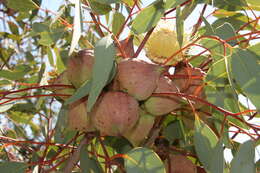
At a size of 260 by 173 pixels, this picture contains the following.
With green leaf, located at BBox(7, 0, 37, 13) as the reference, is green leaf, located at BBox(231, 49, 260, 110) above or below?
below

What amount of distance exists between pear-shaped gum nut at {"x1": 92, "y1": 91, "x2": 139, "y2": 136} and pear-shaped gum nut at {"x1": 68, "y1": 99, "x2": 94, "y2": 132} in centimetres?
4

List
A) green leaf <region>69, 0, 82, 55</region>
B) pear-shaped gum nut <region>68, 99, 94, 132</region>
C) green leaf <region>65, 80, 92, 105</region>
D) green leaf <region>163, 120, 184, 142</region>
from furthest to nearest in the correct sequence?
green leaf <region>163, 120, 184, 142</region> → pear-shaped gum nut <region>68, 99, 94, 132</region> → green leaf <region>65, 80, 92, 105</region> → green leaf <region>69, 0, 82, 55</region>

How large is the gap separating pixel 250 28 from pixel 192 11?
0.86ft

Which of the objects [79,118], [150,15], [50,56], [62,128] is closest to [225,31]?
[150,15]

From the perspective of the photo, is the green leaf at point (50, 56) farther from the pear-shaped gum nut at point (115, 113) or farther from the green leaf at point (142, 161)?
the green leaf at point (142, 161)

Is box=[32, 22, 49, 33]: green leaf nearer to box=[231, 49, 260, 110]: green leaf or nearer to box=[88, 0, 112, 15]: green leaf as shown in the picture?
box=[88, 0, 112, 15]: green leaf

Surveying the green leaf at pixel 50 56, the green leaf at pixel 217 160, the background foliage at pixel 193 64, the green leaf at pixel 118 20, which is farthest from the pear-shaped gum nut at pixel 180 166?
the green leaf at pixel 50 56

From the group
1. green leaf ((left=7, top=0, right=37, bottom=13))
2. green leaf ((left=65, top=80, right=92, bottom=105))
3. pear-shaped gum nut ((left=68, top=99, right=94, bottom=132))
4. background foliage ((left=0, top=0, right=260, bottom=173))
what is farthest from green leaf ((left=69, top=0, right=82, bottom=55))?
green leaf ((left=7, top=0, right=37, bottom=13))

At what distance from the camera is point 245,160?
0.81 meters

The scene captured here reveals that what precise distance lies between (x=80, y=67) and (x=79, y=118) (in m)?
0.12

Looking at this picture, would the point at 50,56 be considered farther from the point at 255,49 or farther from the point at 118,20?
the point at 255,49

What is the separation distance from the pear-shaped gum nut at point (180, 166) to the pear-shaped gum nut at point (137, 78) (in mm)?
234

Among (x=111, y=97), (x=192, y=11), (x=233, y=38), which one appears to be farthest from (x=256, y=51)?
(x=111, y=97)

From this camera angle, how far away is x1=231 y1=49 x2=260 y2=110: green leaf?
2.69 feet
